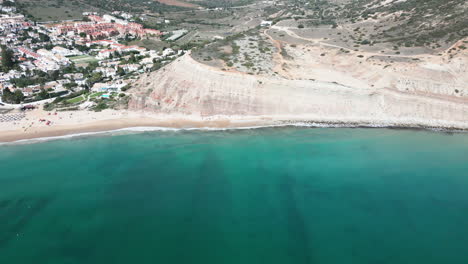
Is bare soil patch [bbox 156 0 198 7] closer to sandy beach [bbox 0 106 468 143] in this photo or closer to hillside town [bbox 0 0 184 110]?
hillside town [bbox 0 0 184 110]

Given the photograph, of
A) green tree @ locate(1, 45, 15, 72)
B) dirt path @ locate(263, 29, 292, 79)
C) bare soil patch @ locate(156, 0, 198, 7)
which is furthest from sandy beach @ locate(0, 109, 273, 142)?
bare soil patch @ locate(156, 0, 198, 7)

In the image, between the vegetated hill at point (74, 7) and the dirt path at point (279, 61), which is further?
the vegetated hill at point (74, 7)

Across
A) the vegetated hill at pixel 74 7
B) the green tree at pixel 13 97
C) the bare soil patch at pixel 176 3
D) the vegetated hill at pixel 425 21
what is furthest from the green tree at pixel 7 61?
the bare soil patch at pixel 176 3

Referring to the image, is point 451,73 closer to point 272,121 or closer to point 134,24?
point 272,121

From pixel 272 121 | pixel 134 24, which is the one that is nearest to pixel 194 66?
pixel 272 121

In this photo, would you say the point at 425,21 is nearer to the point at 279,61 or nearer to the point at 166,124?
the point at 279,61

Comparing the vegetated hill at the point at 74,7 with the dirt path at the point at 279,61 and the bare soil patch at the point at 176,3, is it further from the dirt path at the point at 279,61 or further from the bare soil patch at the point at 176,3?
the dirt path at the point at 279,61
